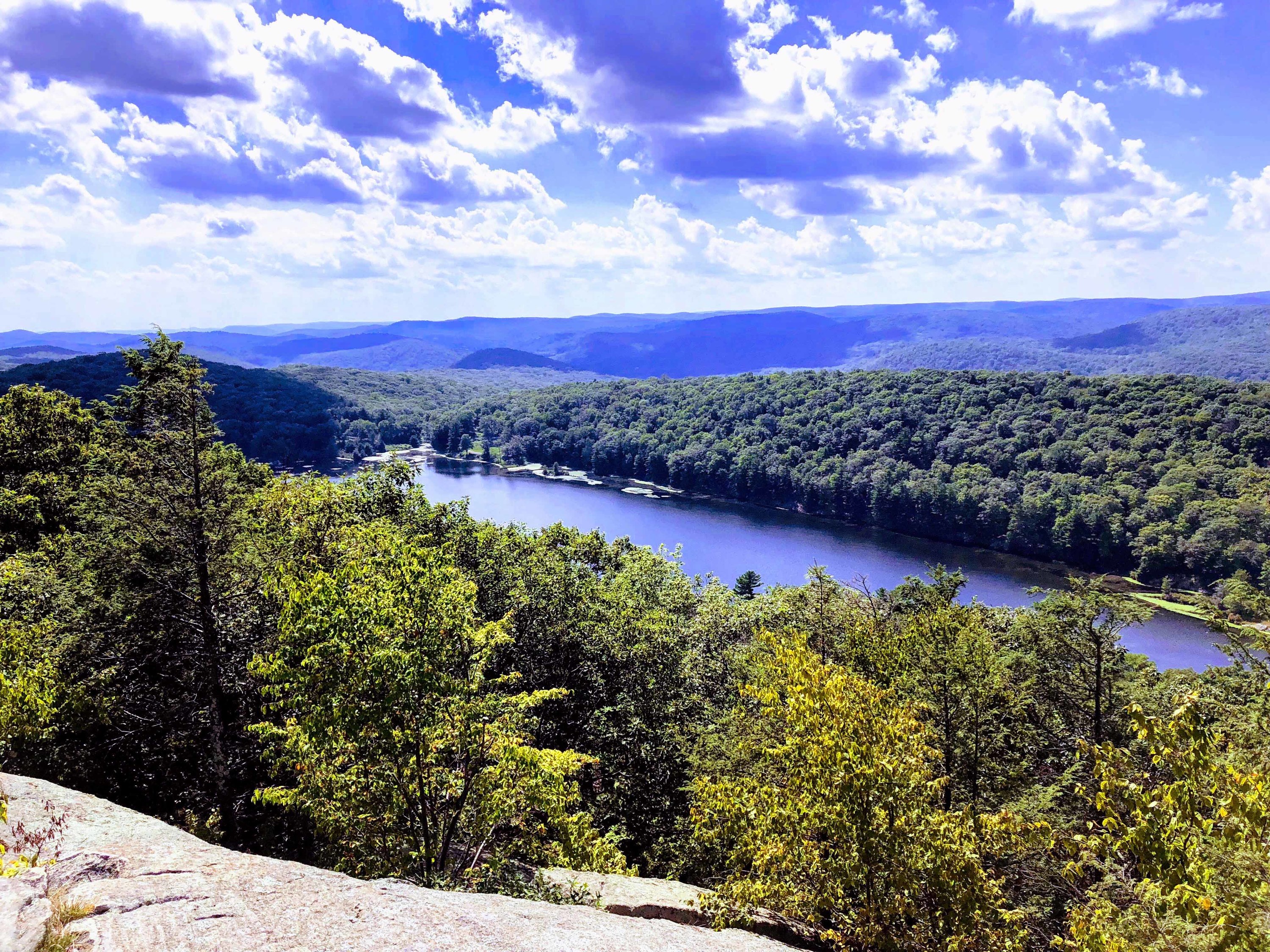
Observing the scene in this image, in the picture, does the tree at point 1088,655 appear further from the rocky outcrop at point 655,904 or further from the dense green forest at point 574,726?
the rocky outcrop at point 655,904

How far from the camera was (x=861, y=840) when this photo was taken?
34.8ft

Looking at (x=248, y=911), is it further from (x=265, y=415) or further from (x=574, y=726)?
(x=265, y=415)

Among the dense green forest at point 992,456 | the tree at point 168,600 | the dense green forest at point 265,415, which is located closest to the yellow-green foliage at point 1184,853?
the tree at point 168,600

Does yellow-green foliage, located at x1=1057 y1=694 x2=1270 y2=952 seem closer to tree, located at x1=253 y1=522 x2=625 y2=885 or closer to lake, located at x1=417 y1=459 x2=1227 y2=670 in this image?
tree, located at x1=253 y1=522 x2=625 y2=885

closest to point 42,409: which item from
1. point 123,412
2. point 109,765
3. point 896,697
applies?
point 123,412

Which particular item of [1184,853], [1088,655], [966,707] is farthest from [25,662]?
[1088,655]

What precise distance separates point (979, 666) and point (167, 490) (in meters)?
19.0

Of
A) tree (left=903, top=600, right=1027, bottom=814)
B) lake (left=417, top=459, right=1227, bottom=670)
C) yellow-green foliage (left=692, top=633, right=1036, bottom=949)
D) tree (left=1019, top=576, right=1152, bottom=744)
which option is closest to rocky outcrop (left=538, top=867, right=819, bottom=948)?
yellow-green foliage (left=692, top=633, right=1036, bottom=949)

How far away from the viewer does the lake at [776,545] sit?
69.9 m

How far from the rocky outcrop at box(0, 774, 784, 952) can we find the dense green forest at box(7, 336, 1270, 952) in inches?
33.9

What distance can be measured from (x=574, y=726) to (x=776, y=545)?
79458 millimetres

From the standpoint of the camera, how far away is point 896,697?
17.6 meters

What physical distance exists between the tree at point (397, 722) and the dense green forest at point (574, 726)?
6cm

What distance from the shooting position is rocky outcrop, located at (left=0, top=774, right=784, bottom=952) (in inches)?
256
